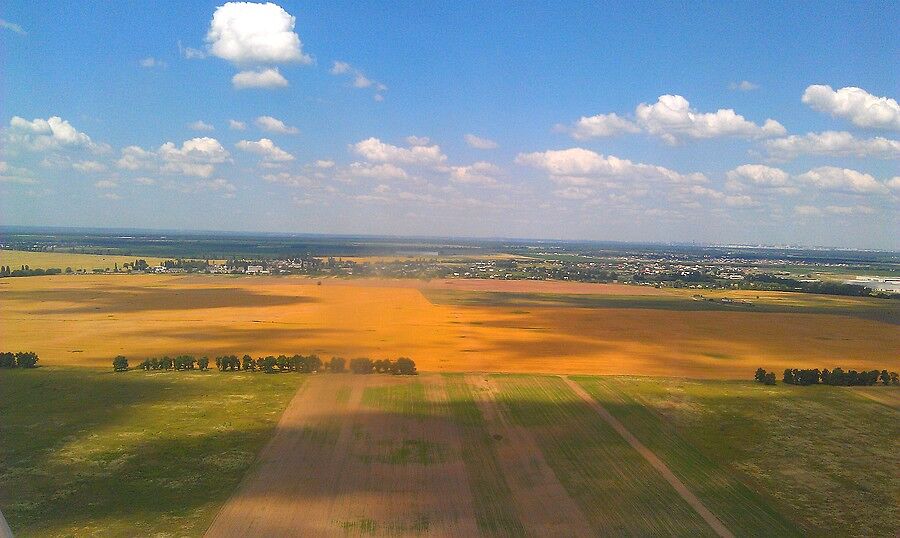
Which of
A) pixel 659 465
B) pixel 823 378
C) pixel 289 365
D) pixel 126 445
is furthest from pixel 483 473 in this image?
pixel 823 378

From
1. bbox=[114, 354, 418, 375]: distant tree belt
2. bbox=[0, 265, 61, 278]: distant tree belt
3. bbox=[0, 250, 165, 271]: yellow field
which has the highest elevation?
bbox=[0, 250, 165, 271]: yellow field

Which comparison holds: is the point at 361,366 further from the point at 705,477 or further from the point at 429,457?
the point at 705,477

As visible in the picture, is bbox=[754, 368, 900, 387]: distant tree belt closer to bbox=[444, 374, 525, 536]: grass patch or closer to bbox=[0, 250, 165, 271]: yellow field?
bbox=[444, 374, 525, 536]: grass patch

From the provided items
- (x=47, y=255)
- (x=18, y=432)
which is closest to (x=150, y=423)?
(x=18, y=432)

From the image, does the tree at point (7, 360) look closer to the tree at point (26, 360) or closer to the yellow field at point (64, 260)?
the tree at point (26, 360)

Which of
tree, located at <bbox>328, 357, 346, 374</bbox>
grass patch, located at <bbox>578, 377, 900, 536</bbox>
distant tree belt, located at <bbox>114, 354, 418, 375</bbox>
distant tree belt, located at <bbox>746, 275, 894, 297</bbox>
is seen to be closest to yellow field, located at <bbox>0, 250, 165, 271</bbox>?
distant tree belt, located at <bbox>114, 354, 418, 375</bbox>

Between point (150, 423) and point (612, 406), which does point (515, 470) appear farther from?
point (150, 423)
